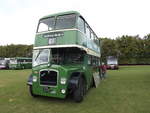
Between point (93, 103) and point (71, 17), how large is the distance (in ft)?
12.4

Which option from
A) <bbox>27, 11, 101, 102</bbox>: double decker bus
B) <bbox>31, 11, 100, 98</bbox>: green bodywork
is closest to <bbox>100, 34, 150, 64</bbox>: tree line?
<bbox>27, 11, 101, 102</bbox>: double decker bus

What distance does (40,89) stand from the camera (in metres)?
6.00

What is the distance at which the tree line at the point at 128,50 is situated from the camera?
34562 mm

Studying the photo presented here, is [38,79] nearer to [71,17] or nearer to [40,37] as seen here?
[40,37]

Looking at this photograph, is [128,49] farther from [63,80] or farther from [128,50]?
[63,80]

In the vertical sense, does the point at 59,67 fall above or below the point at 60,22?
below

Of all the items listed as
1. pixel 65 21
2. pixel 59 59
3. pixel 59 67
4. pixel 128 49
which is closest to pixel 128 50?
pixel 128 49

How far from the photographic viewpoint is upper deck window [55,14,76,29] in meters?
6.60

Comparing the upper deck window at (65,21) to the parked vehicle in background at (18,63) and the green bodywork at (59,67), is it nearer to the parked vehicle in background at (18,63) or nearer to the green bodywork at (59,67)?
the green bodywork at (59,67)

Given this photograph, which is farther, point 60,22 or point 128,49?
point 128,49

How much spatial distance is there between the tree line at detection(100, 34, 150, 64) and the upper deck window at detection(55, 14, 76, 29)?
28.5 metres

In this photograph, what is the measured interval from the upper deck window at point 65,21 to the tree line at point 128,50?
28.5 meters

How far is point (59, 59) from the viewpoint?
7.43 meters

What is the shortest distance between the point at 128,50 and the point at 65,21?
3071cm
